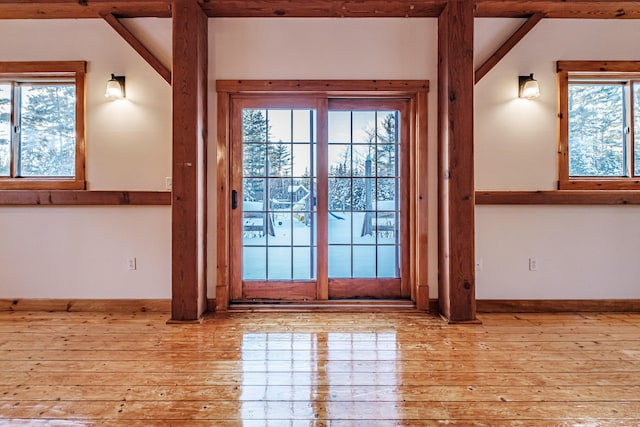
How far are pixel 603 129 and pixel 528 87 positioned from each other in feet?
2.92

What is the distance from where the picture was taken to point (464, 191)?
2.86 meters

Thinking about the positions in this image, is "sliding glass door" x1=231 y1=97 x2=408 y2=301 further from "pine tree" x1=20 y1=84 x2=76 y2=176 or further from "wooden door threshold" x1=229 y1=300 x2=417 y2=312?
"pine tree" x1=20 y1=84 x2=76 y2=176

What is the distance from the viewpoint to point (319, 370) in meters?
2.09

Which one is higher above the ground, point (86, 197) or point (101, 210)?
point (86, 197)

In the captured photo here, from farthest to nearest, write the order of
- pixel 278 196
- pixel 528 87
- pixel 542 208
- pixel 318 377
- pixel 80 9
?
pixel 278 196 → pixel 542 208 → pixel 528 87 → pixel 80 9 → pixel 318 377

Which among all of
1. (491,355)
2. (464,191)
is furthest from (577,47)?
(491,355)

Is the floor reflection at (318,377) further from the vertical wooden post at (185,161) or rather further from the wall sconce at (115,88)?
the wall sconce at (115,88)

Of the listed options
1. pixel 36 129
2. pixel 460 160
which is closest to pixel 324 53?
pixel 460 160

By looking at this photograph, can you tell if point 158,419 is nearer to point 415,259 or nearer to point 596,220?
point 415,259

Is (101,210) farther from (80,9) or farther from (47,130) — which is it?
(80,9)

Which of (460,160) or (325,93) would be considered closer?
(460,160)

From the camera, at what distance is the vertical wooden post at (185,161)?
2.84 metres

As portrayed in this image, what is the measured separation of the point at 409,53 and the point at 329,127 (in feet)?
3.14

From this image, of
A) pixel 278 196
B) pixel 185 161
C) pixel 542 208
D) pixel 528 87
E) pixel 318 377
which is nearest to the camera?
pixel 318 377
